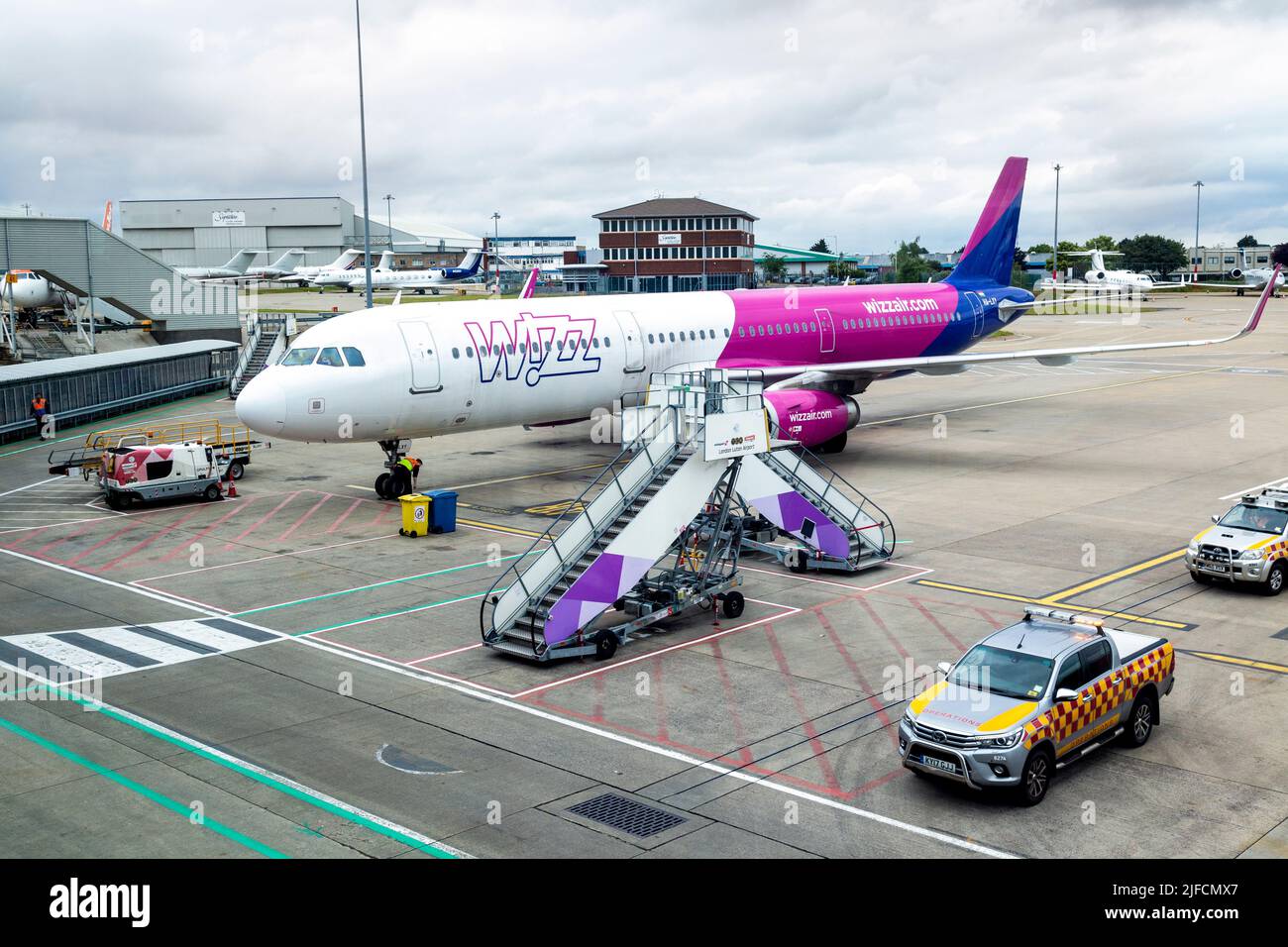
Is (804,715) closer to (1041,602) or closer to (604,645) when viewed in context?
(604,645)

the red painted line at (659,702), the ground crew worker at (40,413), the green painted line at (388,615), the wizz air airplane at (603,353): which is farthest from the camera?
the ground crew worker at (40,413)

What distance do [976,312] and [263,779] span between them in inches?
1491

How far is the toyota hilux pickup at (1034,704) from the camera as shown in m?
14.7

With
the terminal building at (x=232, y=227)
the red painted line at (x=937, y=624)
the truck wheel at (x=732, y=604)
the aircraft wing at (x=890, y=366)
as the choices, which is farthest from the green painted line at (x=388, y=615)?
the terminal building at (x=232, y=227)

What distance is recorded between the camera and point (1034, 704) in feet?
49.8

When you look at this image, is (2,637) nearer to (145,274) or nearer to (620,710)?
(620,710)

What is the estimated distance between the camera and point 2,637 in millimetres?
22188

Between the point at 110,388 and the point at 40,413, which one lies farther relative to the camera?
the point at 110,388

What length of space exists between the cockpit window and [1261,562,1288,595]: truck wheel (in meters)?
23.2

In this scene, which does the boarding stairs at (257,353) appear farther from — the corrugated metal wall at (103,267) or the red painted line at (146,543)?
the red painted line at (146,543)

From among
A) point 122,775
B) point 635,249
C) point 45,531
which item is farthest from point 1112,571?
point 635,249

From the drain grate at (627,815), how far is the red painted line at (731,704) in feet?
6.60

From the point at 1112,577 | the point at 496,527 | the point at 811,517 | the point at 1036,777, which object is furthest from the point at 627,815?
the point at 496,527
